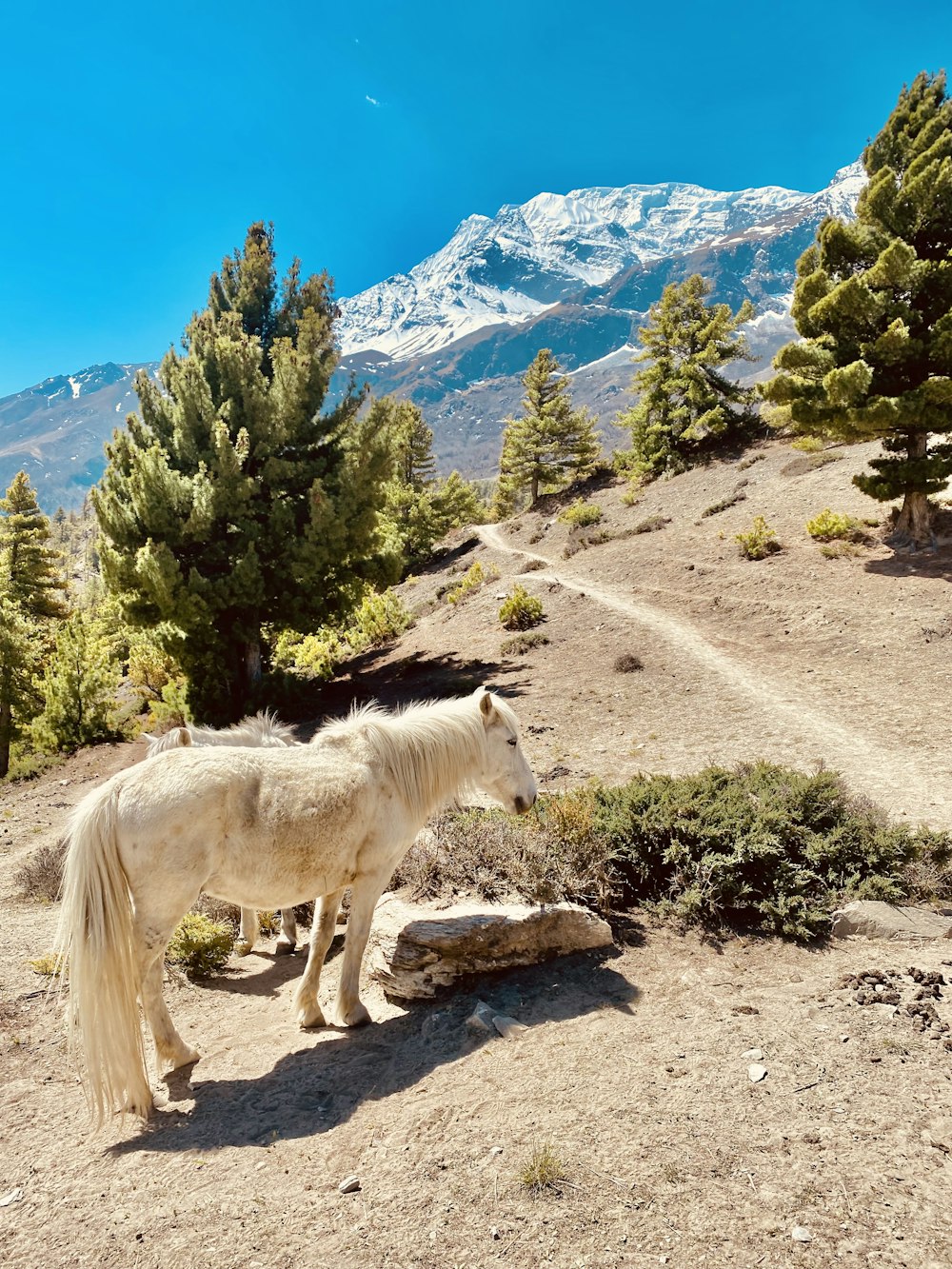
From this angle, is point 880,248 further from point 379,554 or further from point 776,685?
point 379,554

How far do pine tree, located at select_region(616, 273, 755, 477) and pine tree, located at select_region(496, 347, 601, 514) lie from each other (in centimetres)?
569

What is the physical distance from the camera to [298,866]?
4555mm

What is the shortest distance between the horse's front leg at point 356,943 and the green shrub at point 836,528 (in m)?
19.7

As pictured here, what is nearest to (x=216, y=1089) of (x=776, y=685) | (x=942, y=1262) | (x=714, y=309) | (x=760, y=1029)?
(x=760, y=1029)

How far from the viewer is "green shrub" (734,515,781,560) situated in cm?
2109

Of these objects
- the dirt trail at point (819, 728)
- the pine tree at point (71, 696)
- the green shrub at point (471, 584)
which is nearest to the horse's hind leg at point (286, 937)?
the dirt trail at point (819, 728)

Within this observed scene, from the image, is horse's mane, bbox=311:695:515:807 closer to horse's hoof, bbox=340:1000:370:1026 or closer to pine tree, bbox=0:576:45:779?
horse's hoof, bbox=340:1000:370:1026

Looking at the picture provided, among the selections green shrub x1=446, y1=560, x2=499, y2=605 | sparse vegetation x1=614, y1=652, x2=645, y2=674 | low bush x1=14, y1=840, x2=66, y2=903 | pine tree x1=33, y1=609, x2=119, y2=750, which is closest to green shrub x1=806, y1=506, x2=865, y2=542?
sparse vegetation x1=614, y1=652, x2=645, y2=674

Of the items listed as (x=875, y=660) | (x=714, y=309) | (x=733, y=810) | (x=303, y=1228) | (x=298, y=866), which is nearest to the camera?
(x=303, y=1228)

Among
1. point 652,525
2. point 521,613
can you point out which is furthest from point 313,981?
point 652,525

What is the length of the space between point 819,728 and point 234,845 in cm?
1012

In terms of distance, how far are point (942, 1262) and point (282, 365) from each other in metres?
19.3

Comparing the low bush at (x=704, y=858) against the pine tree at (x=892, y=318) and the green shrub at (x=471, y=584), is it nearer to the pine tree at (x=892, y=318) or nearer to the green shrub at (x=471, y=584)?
the pine tree at (x=892, y=318)

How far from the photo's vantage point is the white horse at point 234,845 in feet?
13.0
